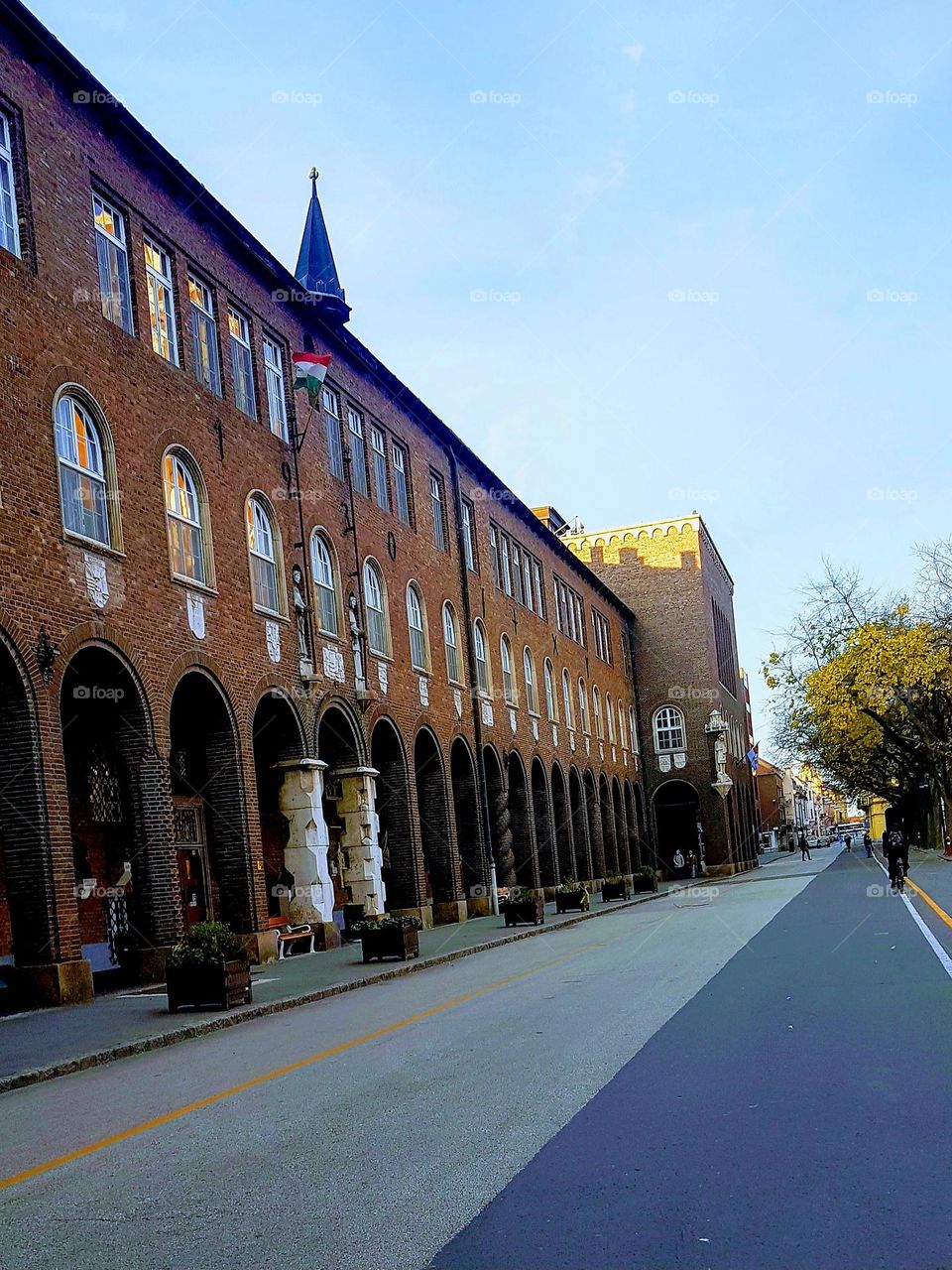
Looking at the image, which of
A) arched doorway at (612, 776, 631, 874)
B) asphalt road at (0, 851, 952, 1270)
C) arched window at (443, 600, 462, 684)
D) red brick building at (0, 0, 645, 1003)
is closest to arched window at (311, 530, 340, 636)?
red brick building at (0, 0, 645, 1003)

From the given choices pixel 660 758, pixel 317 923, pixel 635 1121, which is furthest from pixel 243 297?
pixel 660 758

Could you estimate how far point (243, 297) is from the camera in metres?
24.6

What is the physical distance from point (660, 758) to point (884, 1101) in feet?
194

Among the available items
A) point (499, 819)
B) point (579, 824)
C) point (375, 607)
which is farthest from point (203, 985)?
point (579, 824)

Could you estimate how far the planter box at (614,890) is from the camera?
125 feet

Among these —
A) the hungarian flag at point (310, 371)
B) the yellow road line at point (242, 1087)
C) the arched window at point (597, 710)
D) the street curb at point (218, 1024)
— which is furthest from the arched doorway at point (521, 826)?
the yellow road line at point (242, 1087)

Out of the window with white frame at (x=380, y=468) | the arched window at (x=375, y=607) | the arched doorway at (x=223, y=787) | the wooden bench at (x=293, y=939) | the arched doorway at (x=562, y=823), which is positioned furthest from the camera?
the arched doorway at (x=562, y=823)

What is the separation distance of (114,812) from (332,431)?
10081 millimetres

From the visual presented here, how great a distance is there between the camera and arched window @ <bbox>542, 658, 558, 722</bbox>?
152ft

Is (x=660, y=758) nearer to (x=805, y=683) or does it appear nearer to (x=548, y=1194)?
(x=805, y=683)

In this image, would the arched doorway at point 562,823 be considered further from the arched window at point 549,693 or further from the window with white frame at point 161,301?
the window with white frame at point 161,301

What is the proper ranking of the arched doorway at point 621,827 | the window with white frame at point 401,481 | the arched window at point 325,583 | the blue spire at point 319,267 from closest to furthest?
the arched window at point 325,583, the blue spire at point 319,267, the window with white frame at point 401,481, the arched doorway at point 621,827

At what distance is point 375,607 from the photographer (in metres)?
29.6

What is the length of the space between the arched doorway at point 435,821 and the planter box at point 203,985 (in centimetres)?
1676
